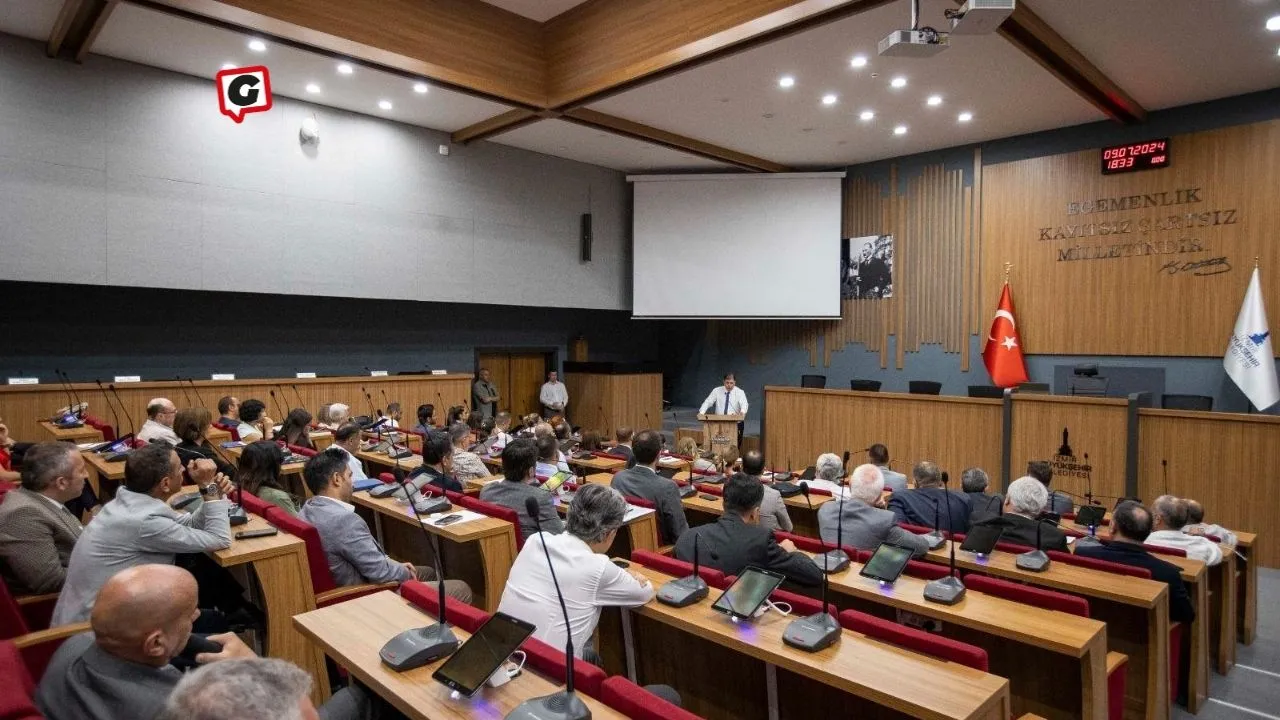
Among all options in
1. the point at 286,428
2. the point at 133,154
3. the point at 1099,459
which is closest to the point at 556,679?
the point at 286,428

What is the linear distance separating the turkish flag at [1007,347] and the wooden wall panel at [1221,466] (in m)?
3.01

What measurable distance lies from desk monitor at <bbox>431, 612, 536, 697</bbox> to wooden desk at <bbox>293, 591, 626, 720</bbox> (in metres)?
0.05

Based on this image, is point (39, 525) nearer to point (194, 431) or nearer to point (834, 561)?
point (194, 431)

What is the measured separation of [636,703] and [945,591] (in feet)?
4.92

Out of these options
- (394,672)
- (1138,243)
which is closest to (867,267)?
(1138,243)

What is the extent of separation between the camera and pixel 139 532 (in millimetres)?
2844

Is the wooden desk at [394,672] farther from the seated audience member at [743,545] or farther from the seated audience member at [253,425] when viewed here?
the seated audience member at [253,425]

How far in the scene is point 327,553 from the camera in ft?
11.3

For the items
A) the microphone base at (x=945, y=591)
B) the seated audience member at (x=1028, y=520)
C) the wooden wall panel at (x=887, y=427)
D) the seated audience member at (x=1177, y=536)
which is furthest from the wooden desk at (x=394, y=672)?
the wooden wall panel at (x=887, y=427)

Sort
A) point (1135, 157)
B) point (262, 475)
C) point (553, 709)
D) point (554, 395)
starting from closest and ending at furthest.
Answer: point (553, 709) → point (262, 475) → point (1135, 157) → point (554, 395)

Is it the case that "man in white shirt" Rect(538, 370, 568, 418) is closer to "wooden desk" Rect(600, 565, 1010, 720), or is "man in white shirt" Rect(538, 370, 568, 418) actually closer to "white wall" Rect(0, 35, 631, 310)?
"white wall" Rect(0, 35, 631, 310)

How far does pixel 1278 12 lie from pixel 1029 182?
352 cm

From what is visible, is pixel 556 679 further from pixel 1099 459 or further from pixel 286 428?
pixel 1099 459

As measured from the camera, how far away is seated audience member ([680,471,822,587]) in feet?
9.65
